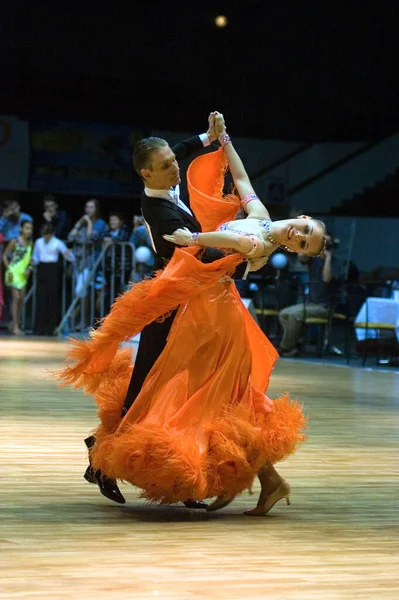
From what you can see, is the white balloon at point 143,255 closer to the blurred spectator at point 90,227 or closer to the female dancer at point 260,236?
the blurred spectator at point 90,227

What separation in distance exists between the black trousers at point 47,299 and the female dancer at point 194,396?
11.6 m

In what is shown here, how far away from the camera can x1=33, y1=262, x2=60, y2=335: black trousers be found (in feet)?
51.4

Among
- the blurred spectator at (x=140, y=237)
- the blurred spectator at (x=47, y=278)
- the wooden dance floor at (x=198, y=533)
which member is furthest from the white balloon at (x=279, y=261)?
→ the wooden dance floor at (x=198, y=533)

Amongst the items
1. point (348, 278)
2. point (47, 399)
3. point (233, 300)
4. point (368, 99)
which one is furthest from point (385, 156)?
point (233, 300)

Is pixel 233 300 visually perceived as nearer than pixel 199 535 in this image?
No

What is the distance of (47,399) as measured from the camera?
7836 mm

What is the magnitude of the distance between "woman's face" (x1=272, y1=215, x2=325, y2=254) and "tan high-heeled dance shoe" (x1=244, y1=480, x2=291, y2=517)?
0.79 m

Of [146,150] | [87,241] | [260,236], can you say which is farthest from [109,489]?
[87,241]

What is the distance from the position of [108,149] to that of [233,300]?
15415 mm

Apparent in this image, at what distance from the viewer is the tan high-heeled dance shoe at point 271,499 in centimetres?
395

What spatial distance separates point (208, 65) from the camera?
20.6m

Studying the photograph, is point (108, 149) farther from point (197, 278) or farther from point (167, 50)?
point (197, 278)

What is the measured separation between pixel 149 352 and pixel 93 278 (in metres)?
11.2

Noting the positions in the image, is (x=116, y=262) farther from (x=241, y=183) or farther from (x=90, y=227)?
(x=241, y=183)
